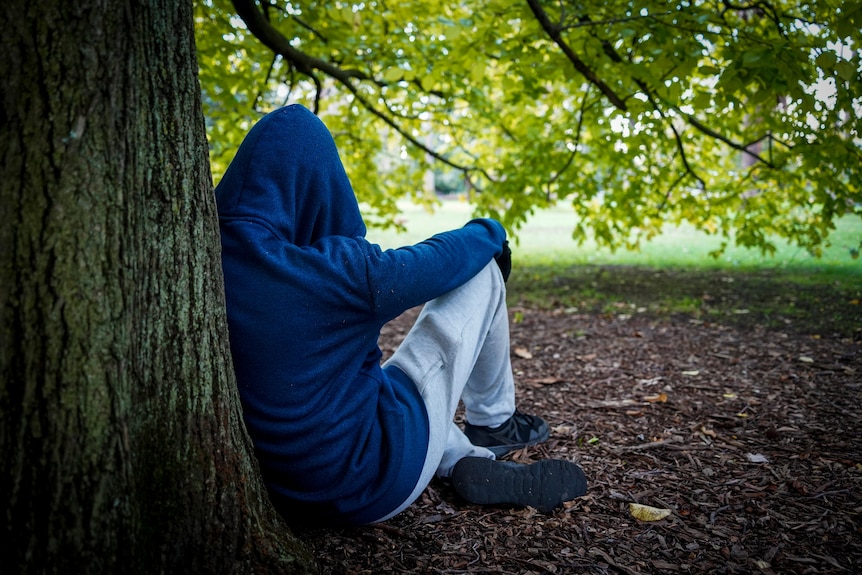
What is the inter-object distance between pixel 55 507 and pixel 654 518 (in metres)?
1.74

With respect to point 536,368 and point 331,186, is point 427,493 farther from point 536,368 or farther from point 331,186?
point 536,368

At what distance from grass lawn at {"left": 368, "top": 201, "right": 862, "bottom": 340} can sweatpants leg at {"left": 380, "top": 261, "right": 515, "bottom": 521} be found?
335cm

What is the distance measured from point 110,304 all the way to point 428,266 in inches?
32.8

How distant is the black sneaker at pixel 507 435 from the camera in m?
2.51

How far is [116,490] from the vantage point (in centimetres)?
128

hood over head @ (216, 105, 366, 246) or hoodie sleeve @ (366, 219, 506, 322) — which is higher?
hood over head @ (216, 105, 366, 246)

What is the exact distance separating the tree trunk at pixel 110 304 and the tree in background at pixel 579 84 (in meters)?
2.23

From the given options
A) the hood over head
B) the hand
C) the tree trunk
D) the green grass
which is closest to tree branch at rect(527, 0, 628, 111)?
the hand

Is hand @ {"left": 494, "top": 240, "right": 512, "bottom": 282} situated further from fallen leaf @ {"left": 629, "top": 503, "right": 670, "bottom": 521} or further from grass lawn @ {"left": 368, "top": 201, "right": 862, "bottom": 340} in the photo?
grass lawn @ {"left": 368, "top": 201, "right": 862, "bottom": 340}

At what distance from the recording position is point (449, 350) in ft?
6.52

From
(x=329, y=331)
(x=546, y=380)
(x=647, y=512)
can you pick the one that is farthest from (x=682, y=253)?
(x=329, y=331)

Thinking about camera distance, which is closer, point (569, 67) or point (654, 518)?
point (654, 518)

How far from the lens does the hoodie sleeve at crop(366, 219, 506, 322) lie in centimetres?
160

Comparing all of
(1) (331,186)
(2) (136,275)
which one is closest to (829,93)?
(1) (331,186)
